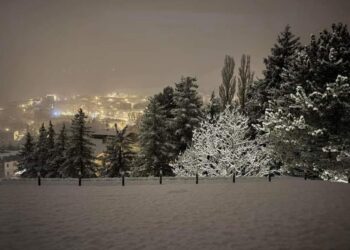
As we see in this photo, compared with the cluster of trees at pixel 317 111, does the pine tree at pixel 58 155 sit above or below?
below

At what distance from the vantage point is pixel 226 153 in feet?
94.5

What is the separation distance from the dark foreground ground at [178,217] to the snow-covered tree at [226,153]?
8.70 m

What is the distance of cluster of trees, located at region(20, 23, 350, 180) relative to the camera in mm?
20109

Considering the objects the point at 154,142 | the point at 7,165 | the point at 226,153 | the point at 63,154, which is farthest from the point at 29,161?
the point at 7,165

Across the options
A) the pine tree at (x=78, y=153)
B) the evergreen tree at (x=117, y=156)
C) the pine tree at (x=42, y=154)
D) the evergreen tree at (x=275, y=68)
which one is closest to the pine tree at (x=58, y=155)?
the pine tree at (x=42, y=154)

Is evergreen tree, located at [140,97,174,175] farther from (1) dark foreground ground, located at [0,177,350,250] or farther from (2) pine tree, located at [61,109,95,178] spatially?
(1) dark foreground ground, located at [0,177,350,250]

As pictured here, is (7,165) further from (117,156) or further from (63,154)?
(117,156)

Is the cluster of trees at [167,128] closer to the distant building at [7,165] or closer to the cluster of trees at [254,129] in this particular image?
the cluster of trees at [254,129]

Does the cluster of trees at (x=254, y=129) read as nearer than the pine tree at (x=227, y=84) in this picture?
Yes

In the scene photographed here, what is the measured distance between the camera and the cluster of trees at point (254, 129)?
792 inches

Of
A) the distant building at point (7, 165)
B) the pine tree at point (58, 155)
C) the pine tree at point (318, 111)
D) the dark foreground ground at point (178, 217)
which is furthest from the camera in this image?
the distant building at point (7, 165)

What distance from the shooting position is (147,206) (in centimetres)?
1499

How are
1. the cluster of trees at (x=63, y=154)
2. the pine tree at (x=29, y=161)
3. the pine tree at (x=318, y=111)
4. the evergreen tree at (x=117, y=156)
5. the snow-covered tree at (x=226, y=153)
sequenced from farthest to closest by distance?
the pine tree at (x=29, y=161) → the evergreen tree at (x=117, y=156) → the cluster of trees at (x=63, y=154) → the snow-covered tree at (x=226, y=153) → the pine tree at (x=318, y=111)

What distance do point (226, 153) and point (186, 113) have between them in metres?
7.21
